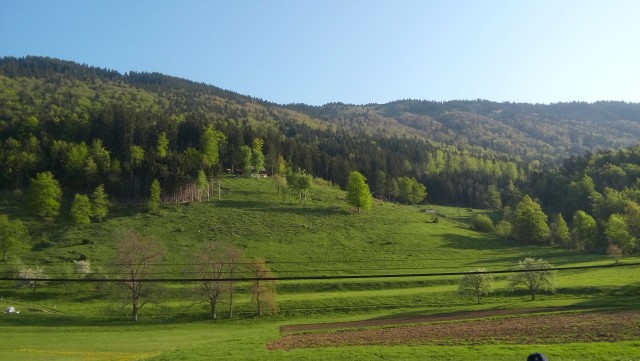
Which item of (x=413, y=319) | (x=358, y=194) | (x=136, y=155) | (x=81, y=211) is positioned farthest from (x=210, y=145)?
(x=413, y=319)

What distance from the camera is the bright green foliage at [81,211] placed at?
103 m

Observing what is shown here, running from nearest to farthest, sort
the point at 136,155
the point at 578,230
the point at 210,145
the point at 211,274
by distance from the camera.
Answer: the point at 211,274
the point at 578,230
the point at 136,155
the point at 210,145

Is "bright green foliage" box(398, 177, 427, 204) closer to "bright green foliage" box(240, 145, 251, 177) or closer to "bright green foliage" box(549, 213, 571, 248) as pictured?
"bright green foliage" box(549, 213, 571, 248)

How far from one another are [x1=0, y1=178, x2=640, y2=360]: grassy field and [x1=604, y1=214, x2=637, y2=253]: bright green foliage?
6.54 m

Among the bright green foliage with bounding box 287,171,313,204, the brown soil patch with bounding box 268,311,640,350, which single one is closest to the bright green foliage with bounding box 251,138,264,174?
the bright green foliage with bounding box 287,171,313,204

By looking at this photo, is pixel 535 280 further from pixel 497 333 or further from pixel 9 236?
pixel 9 236

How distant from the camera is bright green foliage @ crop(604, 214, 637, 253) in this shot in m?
106

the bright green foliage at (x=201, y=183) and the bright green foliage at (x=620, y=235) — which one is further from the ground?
the bright green foliage at (x=201, y=183)

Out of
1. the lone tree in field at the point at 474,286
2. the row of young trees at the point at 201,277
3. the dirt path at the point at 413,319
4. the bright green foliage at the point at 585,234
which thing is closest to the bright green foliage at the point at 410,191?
the bright green foliage at the point at 585,234

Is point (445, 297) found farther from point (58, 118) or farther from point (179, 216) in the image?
point (58, 118)

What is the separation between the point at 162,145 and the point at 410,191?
306 ft

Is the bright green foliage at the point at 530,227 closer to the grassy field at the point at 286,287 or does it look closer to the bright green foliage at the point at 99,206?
the grassy field at the point at 286,287

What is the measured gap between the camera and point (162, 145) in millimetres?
149875

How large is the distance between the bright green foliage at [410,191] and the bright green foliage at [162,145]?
89.0 metres
